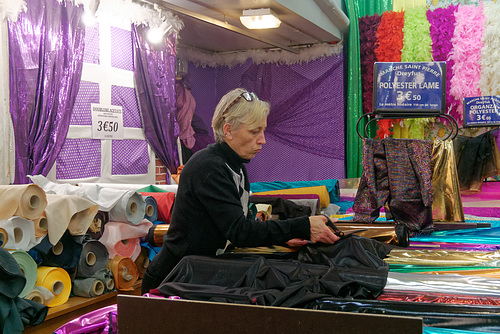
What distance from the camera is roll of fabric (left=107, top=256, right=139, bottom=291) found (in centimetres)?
370

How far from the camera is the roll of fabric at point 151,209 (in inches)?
158

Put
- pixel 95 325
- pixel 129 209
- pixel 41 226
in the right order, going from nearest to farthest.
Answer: pixel 95 325, pixel 41 226, pixel 129 209

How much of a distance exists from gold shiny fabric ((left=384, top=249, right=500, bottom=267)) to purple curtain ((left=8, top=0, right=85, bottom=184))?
130 inches

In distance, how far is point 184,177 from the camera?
1.83 m

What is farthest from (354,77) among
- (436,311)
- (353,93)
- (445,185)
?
(436,311)

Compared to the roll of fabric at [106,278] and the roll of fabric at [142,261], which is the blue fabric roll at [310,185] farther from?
the roll of fabric at [106,278]

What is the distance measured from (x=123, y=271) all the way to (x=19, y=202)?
1070 millimetres

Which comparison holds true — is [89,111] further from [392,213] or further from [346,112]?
[346,112]

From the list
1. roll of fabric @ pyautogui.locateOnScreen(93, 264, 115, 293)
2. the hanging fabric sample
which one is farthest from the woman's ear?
roll of fabric @ pyautogui.locateOnScreen(93, 264, 115, 293)

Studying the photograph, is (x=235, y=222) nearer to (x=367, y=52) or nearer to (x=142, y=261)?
(x=142, y=261)

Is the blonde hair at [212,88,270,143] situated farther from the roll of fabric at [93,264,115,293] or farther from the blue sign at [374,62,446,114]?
the roll of fabric at [93,264,115,293]

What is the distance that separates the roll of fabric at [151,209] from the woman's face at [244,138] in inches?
88.9

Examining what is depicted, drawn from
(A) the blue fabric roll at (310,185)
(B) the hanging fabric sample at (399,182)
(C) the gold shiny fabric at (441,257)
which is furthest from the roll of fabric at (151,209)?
(C) the gold shiny fabric at (441,257)

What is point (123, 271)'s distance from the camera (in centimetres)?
375
